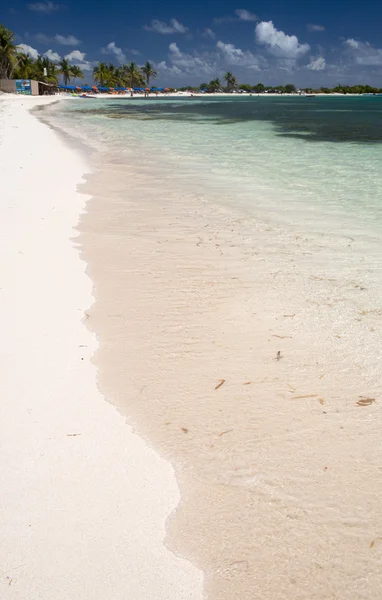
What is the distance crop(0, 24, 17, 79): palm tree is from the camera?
57938 mm

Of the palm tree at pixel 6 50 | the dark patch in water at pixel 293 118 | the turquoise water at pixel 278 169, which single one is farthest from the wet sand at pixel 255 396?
the palm tree at pixel 6 50

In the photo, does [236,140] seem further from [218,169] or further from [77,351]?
[77,351]

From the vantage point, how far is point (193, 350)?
2727 mm

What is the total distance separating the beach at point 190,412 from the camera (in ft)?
4.91

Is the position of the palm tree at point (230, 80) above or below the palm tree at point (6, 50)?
above

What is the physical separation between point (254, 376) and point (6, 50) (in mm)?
71954

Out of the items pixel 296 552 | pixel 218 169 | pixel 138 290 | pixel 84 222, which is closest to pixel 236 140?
pixel 218 169

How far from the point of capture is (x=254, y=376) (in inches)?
98.4

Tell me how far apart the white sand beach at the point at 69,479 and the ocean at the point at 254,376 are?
10cm

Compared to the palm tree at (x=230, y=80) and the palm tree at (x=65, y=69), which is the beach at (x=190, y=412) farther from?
the palm tree at (x=230, y=80)

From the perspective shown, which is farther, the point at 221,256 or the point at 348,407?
the point at 221,256

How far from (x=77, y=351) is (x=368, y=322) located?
6.70 feet

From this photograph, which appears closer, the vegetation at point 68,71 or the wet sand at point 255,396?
the wet sand at point 255,396

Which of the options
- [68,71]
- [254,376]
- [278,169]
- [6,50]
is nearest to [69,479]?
[254,376]
